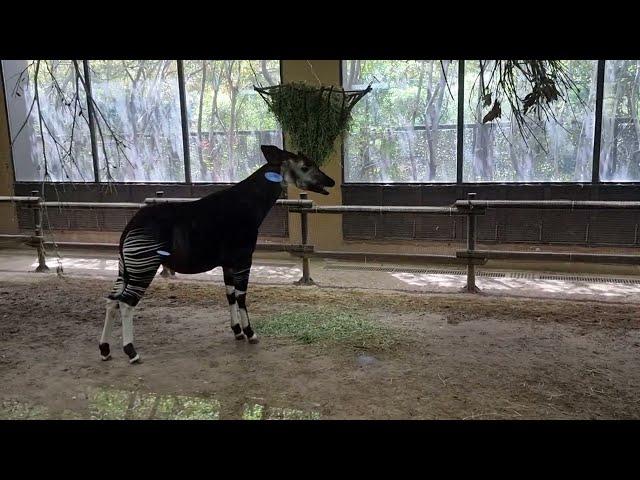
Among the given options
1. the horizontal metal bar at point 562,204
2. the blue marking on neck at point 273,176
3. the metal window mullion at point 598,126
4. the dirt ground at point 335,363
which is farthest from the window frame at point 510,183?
the blue marking on neck at point 273,176

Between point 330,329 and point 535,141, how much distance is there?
3.91 metres

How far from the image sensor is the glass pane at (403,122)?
22.0ft

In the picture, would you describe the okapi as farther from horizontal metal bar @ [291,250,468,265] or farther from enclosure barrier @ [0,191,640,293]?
horizontal metal bar @ [291,250,468,265]

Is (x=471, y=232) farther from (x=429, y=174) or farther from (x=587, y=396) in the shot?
(x=587, y=396)

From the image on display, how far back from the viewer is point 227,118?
728cm

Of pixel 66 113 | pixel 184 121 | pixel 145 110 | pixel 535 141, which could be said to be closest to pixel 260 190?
pixel 184 121

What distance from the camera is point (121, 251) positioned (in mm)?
3627

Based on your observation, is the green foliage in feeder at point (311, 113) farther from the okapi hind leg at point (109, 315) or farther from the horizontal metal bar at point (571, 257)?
the horizontal metal bar at point (571, 257)

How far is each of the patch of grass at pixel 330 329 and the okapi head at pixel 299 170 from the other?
1.12m

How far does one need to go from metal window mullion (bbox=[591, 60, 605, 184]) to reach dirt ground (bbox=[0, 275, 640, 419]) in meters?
2.11

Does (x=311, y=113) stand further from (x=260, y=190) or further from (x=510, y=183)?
(x=510, y=183)

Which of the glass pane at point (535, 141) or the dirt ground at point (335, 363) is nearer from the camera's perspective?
the dirt ground at point (335, 363)
